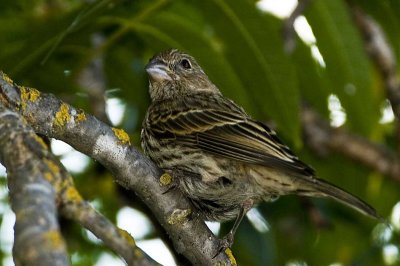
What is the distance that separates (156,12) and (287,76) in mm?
868

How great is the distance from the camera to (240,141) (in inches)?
190

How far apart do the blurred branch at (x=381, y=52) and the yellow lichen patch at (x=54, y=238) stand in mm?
4880

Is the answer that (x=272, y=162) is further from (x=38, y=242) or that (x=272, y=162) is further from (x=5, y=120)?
(x=38, y=242)

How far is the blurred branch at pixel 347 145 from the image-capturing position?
654 centimetres

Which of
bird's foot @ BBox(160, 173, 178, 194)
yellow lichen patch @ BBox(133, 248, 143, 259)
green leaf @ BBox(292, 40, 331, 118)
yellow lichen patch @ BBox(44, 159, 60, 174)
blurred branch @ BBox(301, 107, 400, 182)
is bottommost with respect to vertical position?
blurred branch @ BBox(301, 107, 400, 182)

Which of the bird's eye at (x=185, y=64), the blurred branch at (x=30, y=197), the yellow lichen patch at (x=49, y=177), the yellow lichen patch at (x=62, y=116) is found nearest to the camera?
the blurred branch at (x=30, y=197)

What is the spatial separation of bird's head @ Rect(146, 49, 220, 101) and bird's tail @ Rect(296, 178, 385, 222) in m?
1.47

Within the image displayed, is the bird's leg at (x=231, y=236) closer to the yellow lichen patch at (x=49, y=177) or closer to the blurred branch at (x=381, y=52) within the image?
the yellow lichen patch at (x=49, y=177)

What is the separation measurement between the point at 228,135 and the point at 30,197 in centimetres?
291

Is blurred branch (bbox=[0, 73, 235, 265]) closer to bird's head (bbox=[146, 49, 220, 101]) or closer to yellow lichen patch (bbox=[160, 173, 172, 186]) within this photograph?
yellow lichen patch (bbox=[160, 173, 172, 186])

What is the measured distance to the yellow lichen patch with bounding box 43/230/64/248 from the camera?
193 cm

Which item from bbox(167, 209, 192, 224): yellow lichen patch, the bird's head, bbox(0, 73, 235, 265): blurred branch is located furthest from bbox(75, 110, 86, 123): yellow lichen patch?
the bird's head

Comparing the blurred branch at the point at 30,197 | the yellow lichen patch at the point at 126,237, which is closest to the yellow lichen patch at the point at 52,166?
the blurred branch at the point at 30,197

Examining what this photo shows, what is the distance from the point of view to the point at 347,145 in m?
6.77
